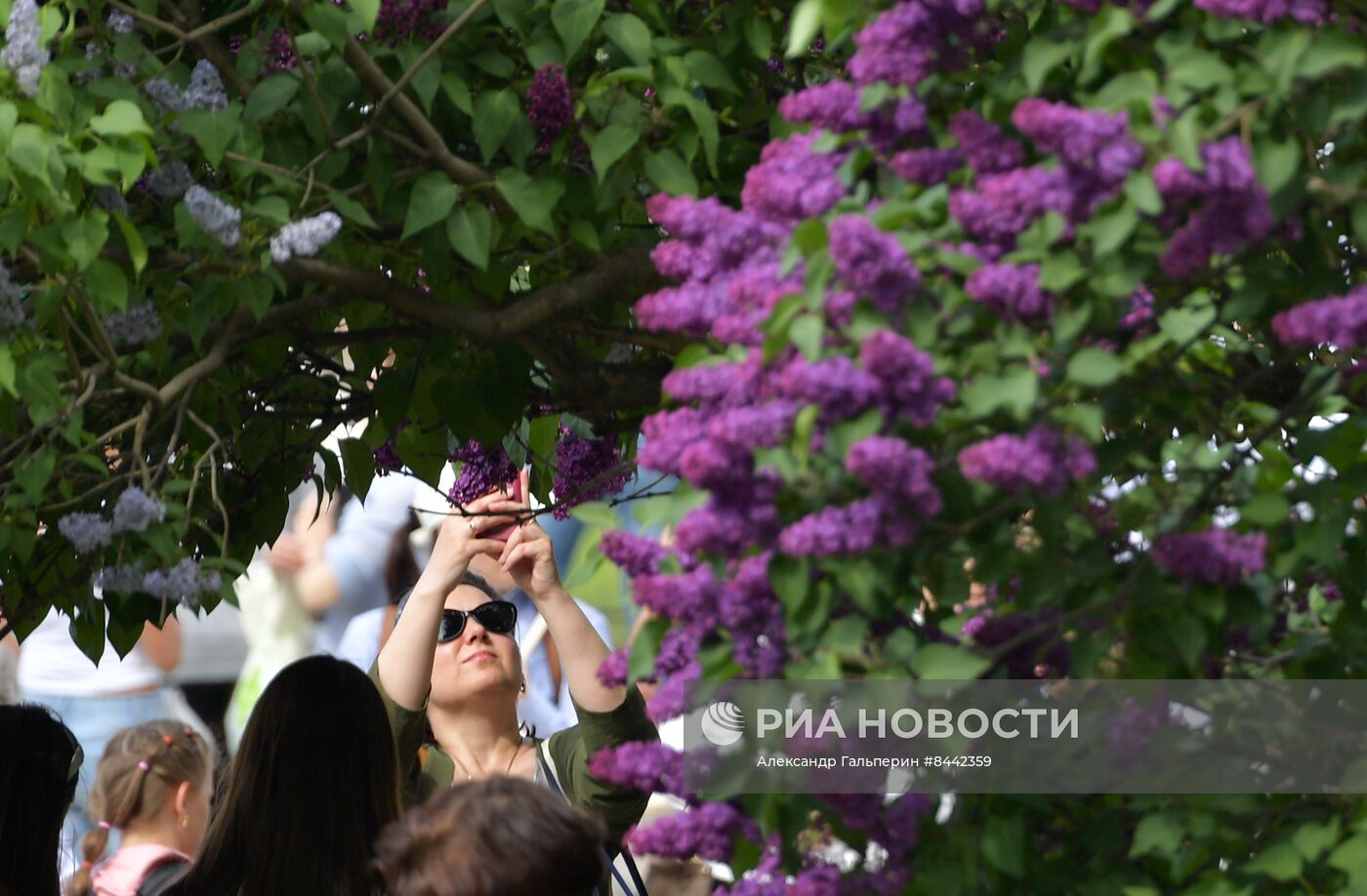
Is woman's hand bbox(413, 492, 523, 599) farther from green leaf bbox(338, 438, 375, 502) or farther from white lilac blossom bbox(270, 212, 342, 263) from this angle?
white lilac blossom bbox(270, 212, 342, 263)

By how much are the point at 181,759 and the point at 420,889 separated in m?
2.35

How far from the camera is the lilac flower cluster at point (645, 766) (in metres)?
2.00

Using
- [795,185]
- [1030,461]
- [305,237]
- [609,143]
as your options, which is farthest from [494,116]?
[1030,461]

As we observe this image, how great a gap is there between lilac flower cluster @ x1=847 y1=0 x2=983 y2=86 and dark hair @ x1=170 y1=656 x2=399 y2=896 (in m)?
1.54

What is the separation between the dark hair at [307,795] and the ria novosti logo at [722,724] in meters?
0.96

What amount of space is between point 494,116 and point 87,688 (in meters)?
4.11

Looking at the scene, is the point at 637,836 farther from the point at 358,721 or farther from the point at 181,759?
the point at 181,759

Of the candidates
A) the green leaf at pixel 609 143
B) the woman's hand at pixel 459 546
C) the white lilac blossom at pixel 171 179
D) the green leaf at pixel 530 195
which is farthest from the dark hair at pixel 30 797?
the green leaf at pixel 609 143

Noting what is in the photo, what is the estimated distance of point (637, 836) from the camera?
2.02m

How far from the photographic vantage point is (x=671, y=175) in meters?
2.39

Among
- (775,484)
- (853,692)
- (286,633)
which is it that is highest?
(775,484)

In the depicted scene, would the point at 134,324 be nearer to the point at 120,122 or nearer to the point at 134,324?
the point at 134,324

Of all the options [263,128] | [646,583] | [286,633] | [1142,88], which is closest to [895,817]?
[646,583]

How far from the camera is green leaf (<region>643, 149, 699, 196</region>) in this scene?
2.39m
